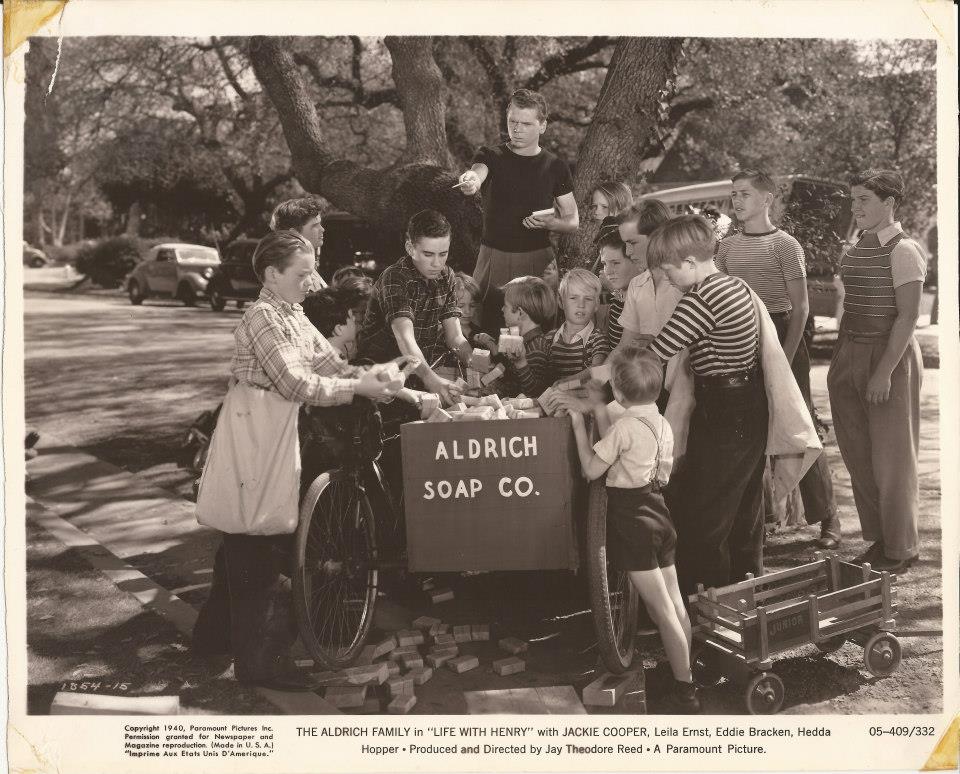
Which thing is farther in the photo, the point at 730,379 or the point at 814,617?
the point at 730,379

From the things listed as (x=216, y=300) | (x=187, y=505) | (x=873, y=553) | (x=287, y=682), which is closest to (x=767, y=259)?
(x=873, y=553)

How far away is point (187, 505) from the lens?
22.5ft

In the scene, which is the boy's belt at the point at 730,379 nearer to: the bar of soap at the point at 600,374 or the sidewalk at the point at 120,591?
the bar of soap at the point at 600,374

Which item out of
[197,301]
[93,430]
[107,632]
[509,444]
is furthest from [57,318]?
[509,444]

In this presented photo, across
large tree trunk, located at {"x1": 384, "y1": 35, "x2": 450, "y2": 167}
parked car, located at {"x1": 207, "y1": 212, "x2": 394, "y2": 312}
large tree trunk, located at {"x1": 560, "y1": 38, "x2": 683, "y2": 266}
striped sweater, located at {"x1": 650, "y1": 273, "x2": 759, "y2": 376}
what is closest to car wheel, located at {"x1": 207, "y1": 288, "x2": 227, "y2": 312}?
parked car, located at {"x1": 207, "y1": 212, "x2": 394, "y2": 312}

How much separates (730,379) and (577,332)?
81 centimetres

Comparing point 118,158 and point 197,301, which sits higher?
point 118,158

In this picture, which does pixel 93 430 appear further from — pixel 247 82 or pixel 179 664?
pixel 247 82

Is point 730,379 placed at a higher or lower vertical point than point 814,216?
lower

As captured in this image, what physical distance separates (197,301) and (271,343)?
1590 centimetres

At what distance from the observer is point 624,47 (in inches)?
261

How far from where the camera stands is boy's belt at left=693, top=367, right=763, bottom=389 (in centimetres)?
407

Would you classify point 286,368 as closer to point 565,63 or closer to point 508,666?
point 508,666

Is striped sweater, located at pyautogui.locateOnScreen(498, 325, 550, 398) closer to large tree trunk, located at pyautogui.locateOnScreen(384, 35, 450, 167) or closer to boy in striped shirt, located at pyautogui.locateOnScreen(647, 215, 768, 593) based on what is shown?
boy in striped shirt, located at pyautogui.locateOnScreen(647, 215, 768, 593)
